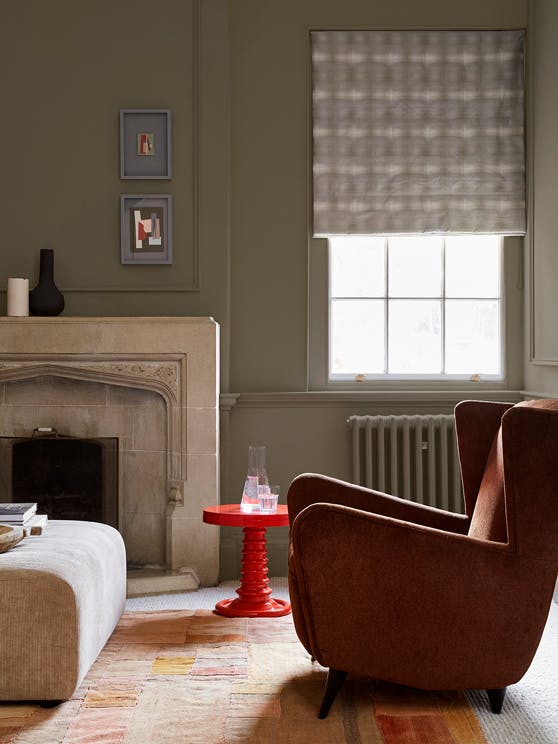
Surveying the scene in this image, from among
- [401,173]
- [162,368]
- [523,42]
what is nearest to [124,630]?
[162,368]

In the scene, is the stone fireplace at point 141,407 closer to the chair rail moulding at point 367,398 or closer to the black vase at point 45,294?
the black vase at point 45,294

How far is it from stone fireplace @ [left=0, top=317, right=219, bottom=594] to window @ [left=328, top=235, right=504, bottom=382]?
0.84 meters

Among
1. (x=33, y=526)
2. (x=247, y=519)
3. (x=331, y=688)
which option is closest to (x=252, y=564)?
(x=247, y=519)

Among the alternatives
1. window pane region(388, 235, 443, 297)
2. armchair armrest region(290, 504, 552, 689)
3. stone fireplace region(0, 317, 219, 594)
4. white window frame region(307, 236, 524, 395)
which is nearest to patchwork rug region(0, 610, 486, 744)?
armchair armrest region(290, 504, 552, 689)

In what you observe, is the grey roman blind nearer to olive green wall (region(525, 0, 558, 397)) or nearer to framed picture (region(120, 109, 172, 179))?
olive green wall (region(525, 0, 558, 397))

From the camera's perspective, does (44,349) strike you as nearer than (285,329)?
Yes

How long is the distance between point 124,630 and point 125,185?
2.28 m

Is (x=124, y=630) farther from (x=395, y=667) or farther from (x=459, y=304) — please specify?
(x=459, y=304)

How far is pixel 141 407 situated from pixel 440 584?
2.34m

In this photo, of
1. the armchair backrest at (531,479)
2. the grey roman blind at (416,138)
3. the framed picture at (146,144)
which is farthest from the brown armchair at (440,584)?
the framed picture at (146,144)

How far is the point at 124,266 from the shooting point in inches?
192

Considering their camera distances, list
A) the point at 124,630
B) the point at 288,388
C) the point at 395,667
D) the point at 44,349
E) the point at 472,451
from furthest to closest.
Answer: the point at 288,388, the point at 44,349, the point at 124,630, the point at 472,451, the point at 395,667

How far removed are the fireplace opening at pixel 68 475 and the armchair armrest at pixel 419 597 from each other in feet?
7.01

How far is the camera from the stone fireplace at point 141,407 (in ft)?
15.1
